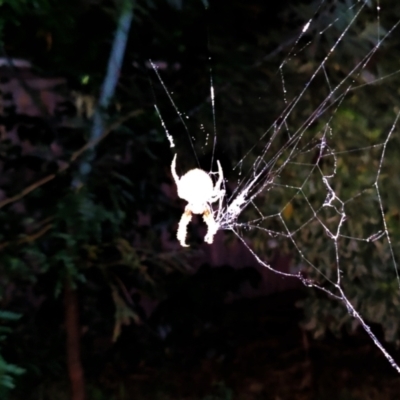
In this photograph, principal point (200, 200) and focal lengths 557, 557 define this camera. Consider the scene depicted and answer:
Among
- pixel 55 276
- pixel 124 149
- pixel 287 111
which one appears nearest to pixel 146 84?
pixel 124 149

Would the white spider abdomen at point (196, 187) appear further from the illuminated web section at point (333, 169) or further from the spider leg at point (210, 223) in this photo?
the illuminated web section at point (333, 169)

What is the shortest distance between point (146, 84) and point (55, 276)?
84 centimetres

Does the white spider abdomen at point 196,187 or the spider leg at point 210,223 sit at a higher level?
the white spider abdomen at point 196,187

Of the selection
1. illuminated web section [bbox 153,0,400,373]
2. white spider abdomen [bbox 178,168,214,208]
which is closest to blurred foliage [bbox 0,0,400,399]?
illuminated web section [bbox 153,0,400,373]

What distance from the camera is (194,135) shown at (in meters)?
2.04

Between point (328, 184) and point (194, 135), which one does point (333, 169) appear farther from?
point (194, 135)

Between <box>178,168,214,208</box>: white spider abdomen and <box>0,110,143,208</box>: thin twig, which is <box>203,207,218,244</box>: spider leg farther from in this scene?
→ <box>0,110,143,208</box>: thin twig

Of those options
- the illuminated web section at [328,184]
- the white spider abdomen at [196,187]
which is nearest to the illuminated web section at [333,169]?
the illuminated web section at [328,184]

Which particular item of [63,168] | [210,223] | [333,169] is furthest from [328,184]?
[63,168]

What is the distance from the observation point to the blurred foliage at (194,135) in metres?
1.78

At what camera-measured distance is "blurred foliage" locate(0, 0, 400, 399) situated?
5.82 ft

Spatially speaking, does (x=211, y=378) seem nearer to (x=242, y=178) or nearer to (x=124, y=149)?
(x=242, y=178)

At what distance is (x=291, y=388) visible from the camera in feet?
10.5

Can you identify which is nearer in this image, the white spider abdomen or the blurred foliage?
the blurred foliage
